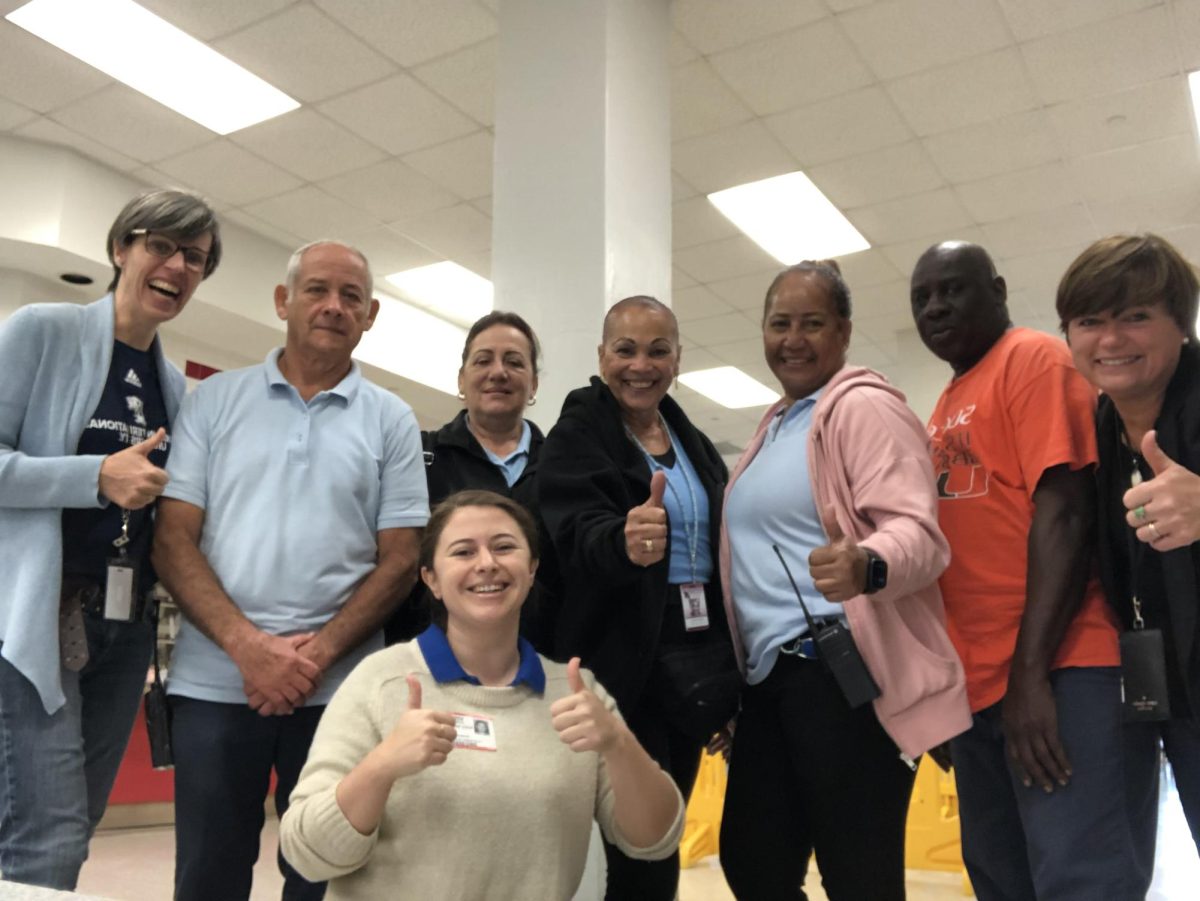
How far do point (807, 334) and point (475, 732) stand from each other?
3.20ft

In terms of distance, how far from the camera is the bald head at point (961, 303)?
194 centimetres

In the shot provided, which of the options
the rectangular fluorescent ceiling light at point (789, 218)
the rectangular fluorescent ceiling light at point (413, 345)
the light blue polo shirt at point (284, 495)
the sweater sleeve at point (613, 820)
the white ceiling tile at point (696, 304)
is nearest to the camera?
the sweater sleeve at point (613, 820)

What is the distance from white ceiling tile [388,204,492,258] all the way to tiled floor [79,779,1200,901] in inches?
137

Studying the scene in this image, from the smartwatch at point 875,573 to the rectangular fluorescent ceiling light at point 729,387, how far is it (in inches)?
284

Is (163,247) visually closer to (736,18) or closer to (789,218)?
(736,18)

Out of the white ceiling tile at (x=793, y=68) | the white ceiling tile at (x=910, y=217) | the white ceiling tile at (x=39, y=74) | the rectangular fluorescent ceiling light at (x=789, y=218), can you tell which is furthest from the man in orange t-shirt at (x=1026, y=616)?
the white ceiling tile at (x=39, y=74)

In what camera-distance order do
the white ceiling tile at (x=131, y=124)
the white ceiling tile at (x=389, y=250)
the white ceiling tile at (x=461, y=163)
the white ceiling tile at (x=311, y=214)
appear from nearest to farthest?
the white ceiling tile at (x=131, y=124) → the white ceiling tile at (x=461, y=163) → the white ceiling tile at (x=311, y=214) → the white ceiling tile at (x=389, y=250)

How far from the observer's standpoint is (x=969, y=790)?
1.79 m

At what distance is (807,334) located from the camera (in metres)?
1.89

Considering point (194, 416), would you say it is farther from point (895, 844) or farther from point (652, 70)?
point (652, 70)

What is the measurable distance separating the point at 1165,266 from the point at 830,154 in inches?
148

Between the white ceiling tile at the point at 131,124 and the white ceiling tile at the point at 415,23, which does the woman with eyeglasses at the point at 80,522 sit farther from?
the white ceiling tile at the point at 131,124

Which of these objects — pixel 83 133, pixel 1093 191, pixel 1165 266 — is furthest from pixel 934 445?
pixel 83 133

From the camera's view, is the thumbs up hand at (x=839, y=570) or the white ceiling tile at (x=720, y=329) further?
the white ceiling tile at (x=720, y=329)
